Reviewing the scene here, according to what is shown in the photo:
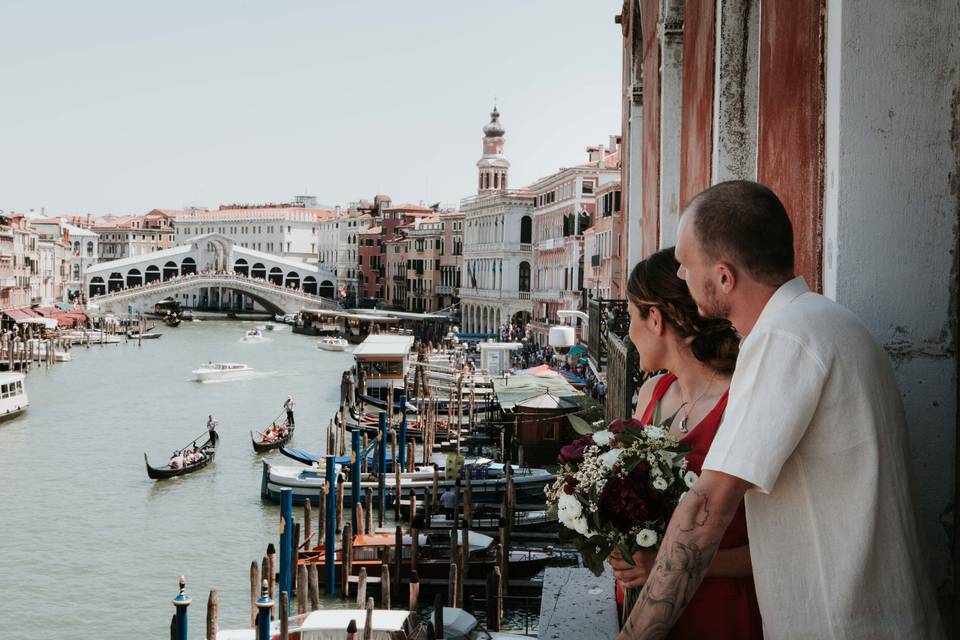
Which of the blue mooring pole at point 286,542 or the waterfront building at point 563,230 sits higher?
the waterfront building at point 563,230

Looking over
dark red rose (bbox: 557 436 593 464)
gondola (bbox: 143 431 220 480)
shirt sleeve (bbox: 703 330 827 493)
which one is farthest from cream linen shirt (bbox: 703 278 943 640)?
gondola (bbox: 143 431 220 480)

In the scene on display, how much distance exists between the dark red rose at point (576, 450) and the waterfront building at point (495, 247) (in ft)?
83.7

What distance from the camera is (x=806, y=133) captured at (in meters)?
1.63

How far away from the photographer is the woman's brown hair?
136 centimetres

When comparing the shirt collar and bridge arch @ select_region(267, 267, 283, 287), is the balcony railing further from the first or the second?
bridge arch @ select_region(267, 267, 283, 287)

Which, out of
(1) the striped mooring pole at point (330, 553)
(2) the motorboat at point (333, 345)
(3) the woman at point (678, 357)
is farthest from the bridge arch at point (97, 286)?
(3) the woman at point (678, 357)

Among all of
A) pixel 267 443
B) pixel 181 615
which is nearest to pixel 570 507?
pixel 181 615

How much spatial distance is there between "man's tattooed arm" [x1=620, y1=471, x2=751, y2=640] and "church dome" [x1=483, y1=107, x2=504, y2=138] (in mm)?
31511

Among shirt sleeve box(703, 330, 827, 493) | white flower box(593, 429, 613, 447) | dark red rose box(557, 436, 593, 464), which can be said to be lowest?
dark red rose box(557, 436, 593, 464)

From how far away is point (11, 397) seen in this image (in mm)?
15828

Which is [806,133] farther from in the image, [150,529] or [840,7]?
[150,529]

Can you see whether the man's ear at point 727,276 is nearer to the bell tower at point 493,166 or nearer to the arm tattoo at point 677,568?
the arm tattoo at point 677,568

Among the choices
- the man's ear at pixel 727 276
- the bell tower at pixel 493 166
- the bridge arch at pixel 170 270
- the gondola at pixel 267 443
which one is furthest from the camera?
the bridge arch at pixel 170 270

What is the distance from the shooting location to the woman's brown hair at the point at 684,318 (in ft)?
4.46
